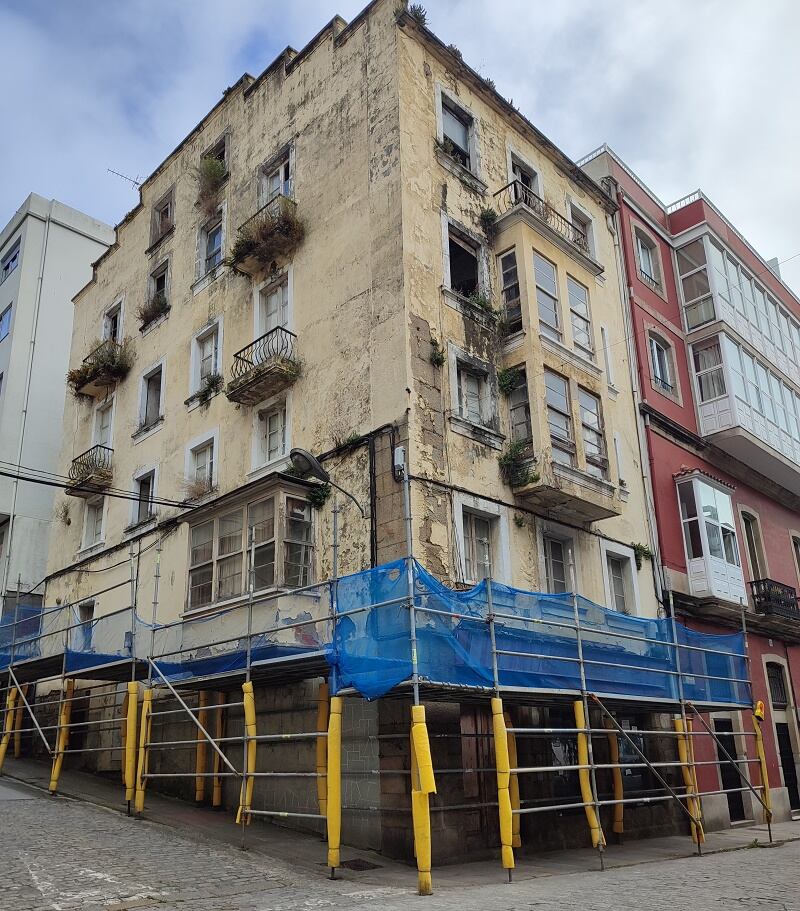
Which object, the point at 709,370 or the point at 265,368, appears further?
the point at 709,370

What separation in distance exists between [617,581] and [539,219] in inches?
306

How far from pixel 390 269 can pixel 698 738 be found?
11.9 metres

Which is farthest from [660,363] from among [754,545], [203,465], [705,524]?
[203,465]

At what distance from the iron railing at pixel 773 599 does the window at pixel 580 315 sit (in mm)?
7989

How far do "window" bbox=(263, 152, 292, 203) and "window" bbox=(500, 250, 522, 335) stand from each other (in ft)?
16.6

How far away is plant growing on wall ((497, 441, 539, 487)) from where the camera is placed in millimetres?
15750

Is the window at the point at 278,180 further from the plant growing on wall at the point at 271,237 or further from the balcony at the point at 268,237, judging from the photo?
the plant growing on wall at the point at 271,237

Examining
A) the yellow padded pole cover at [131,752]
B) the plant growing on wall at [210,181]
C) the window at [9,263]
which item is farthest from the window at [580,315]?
the window at [9,263]

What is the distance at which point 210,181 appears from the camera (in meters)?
21.3

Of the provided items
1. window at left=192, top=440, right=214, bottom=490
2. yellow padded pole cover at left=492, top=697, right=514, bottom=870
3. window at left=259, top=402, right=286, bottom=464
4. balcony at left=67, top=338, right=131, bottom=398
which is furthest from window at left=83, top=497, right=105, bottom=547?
yellow padded pole cover at left=492, top=697, right=514, bottom=870

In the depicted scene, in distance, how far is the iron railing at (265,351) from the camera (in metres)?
17.2

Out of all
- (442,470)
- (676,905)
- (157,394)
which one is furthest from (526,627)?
(157,394)

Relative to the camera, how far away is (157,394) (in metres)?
21.7

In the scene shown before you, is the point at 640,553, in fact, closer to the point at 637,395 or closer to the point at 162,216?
the point at 637,395
